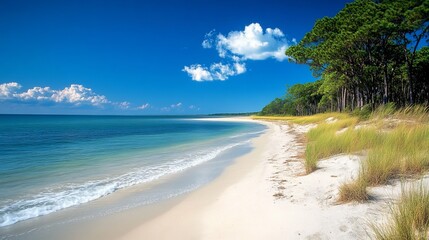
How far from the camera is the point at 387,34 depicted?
20.5 metres

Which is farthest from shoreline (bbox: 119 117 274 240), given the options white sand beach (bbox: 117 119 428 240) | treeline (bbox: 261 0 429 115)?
treeline (bbox: 261 0 429 115)

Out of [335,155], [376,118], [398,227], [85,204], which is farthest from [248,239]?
[376,118]

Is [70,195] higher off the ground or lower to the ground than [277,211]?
lower

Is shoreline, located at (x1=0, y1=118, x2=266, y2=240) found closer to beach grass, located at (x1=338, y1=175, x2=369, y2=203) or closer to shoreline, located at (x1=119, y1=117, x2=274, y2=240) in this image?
shoreline, located at (x1=119, y1=117, x2=274, y2=240)

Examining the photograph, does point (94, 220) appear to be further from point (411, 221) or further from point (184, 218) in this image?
point (411, 221)

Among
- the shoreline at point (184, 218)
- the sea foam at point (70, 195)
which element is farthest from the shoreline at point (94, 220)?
the sea foam at point (70, 195)

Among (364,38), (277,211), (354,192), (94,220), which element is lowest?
(94,220)

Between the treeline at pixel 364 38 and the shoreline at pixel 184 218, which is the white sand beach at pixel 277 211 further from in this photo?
the treeline at pixel 364 38

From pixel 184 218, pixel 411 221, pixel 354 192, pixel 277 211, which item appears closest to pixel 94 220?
pixel 184 218

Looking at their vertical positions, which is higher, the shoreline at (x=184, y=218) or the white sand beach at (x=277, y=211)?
the white sand beach at (x=277, y=211)

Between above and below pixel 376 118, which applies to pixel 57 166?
below

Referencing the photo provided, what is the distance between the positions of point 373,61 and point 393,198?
24.1m

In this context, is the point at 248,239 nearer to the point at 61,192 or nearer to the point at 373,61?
the point at 61,192

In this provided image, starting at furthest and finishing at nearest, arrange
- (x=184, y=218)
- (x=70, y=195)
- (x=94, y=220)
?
(x=70, y=195), (x=94, y=220), (x=184, y=218)
